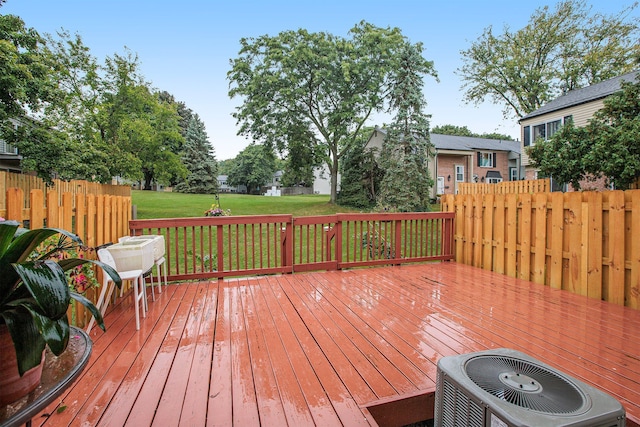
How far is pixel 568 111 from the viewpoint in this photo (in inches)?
540

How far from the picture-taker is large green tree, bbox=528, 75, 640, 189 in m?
7.37

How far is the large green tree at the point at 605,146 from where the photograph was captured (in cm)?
737

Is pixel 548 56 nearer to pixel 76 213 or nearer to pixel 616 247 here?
pixel 616 247

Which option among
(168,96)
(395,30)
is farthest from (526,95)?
(168,96)

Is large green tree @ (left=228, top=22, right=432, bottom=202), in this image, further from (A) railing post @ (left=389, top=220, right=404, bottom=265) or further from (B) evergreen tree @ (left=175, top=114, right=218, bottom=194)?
(B) evergreen tree @ (left=175, top=114, right=218, bottom=194)

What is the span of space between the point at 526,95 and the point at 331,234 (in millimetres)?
20005

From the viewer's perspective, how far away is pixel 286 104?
15.9 m

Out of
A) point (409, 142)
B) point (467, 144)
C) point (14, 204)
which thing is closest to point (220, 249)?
point (14, 204)

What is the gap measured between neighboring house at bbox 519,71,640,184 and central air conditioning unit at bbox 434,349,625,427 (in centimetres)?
1343

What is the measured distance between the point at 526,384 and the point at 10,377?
1628 mm

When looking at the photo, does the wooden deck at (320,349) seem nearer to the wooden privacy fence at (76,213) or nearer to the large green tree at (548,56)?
the wooden privacy fence at (76,213)

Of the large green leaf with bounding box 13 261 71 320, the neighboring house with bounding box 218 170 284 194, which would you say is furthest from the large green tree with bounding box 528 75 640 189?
the neighboring house with bounding box 218 170 284 194

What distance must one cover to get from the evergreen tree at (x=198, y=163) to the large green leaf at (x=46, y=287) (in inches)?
1084

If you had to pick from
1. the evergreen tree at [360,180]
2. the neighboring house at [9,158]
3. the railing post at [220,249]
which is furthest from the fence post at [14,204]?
the neighboring house at [9,158]
